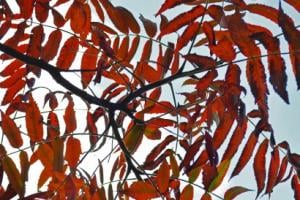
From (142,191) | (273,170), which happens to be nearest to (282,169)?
(273,170)

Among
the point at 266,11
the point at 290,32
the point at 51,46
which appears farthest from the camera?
the point at 51,46

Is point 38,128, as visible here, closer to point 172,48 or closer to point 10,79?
point 10,79

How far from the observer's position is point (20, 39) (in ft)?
5.38

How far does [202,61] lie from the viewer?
1.34 m

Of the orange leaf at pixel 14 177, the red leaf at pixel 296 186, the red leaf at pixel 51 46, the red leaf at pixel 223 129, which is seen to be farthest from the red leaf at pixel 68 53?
the red leaf at pixel 296 186

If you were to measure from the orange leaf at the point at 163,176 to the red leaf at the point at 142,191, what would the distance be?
0.05 meters

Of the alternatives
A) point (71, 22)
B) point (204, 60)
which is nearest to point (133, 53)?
point (71, 22)

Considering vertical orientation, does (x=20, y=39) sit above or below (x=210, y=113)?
above

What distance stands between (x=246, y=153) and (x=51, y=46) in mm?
625

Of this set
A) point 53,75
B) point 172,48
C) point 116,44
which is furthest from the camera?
point 116,44

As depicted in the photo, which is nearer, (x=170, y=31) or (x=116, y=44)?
(x=170, y=31)

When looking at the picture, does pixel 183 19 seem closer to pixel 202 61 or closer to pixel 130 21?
pixel 202 61

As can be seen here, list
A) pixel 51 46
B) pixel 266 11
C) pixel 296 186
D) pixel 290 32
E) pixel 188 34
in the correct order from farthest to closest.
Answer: pixel 51 46 < pixel 296 186 < pixel 188 34 < pixel 266 11 < pixel 290 32

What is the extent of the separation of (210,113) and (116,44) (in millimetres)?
384
